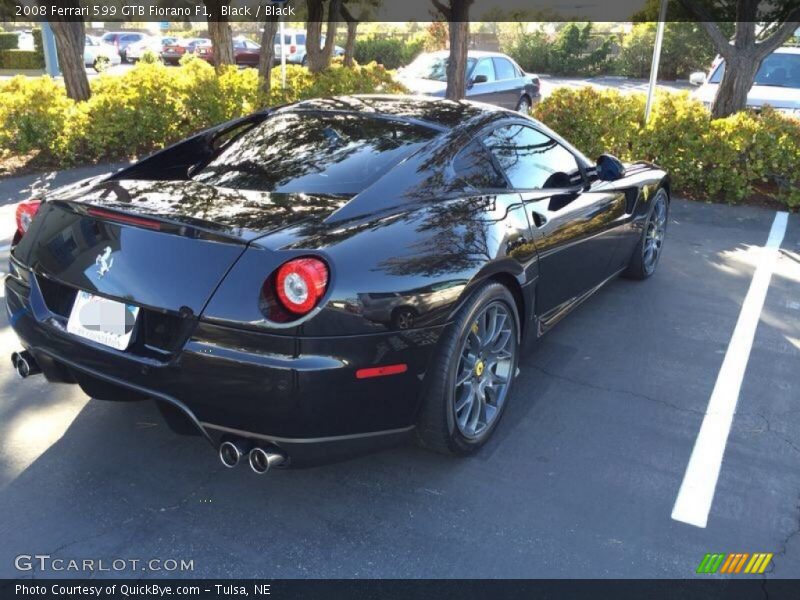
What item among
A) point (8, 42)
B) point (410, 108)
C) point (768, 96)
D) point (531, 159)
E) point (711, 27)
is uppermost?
point (711, 27)

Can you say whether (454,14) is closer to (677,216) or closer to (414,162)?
(677,216)

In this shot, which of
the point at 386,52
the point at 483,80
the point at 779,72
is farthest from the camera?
the point at 386,52

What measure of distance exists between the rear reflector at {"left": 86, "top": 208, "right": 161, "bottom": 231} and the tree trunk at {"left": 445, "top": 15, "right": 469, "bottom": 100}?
9.01 meters

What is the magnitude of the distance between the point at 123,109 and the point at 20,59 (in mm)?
23188

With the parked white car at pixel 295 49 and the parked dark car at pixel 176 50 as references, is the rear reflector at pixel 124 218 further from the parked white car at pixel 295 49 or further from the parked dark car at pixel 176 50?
the parked dark car at pixel 176 50

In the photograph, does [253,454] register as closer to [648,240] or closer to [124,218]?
[124,218]

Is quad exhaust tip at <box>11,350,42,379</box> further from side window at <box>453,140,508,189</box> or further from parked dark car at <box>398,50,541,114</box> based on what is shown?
parked dark car at <box>398,50,541,114</box>

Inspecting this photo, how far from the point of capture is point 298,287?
250 centimetres

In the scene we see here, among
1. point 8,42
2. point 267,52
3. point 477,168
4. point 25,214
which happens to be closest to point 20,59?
point 8,42

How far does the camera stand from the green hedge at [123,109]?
8.63 m

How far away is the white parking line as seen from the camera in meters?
3.01

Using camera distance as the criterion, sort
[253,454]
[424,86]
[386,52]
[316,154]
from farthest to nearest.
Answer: [386,52] → [424,86] → [316,154] → [253,454]

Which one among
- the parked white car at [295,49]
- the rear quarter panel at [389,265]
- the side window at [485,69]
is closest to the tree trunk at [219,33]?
the side window at [485,69]

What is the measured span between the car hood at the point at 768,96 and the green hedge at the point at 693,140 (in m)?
2.25
